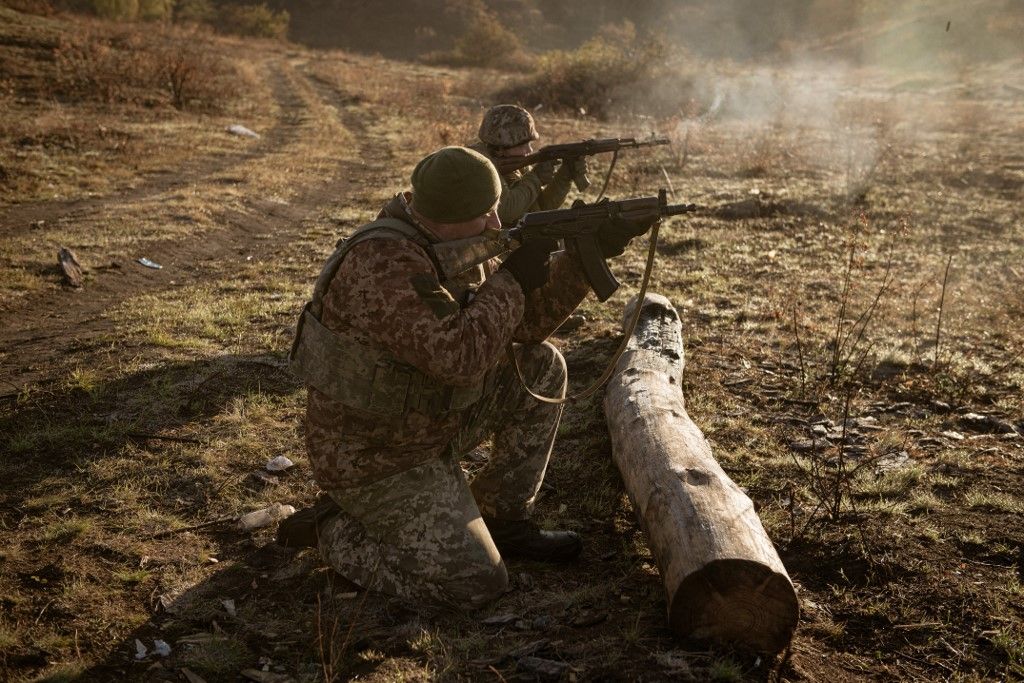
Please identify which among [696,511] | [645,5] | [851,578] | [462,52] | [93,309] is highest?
[645,5]

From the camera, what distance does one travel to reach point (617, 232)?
343 centimetres

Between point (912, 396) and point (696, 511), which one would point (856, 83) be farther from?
point (696, 511)

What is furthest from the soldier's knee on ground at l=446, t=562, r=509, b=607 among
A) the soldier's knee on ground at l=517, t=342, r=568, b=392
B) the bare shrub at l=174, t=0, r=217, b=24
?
the bare shrub at l=174, t=0, r=217, b=24

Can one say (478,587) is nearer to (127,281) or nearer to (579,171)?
(579,171)

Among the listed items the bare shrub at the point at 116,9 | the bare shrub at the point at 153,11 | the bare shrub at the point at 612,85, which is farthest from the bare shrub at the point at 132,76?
the bare shrub at the point at 153,11

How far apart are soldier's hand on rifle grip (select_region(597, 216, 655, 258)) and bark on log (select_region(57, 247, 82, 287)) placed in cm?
573

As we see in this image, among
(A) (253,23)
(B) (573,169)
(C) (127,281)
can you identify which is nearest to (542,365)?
(B) (573,169)

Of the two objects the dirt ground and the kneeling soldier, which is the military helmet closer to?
the dirt ground

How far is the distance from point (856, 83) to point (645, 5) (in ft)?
68.5

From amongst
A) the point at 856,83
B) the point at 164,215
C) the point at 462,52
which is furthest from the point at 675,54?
the point at 164,215

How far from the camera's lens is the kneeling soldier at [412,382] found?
9.94 feet

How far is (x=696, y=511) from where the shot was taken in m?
3.00

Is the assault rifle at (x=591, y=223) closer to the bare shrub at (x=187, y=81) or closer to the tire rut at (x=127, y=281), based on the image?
the tire rut at (x=127, y=281)

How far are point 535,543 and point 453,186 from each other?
1.65 m
